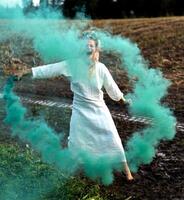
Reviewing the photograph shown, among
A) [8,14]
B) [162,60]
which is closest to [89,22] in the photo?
[8,14]

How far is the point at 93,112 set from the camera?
6586mm

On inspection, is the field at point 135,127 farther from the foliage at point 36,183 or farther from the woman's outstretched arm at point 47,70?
the woman's outstretched arm at point 47,70

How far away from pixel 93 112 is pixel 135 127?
8.95ft

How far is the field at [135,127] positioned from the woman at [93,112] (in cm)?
37

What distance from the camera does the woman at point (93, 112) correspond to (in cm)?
646

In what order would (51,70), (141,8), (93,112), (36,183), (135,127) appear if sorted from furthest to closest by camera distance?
1. (141,8)
2. (135,127)
3. (93,112)
4. (51,70)
5. (36,183)

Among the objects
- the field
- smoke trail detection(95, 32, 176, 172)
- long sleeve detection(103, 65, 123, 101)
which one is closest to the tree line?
the field

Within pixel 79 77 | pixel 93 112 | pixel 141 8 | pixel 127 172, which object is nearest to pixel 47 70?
pixel 79 77

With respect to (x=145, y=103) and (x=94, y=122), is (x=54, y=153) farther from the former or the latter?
(x=145, y=103)

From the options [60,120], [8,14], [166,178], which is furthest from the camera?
[60,120]

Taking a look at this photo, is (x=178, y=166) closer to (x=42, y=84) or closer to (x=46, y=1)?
(x=46, y=1)

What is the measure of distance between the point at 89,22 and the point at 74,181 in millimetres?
1625

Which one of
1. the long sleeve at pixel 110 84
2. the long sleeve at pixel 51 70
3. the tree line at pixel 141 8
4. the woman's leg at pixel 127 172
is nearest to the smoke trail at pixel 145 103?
the woman's leg at pixel 127 172

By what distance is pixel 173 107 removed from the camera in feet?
34.7
